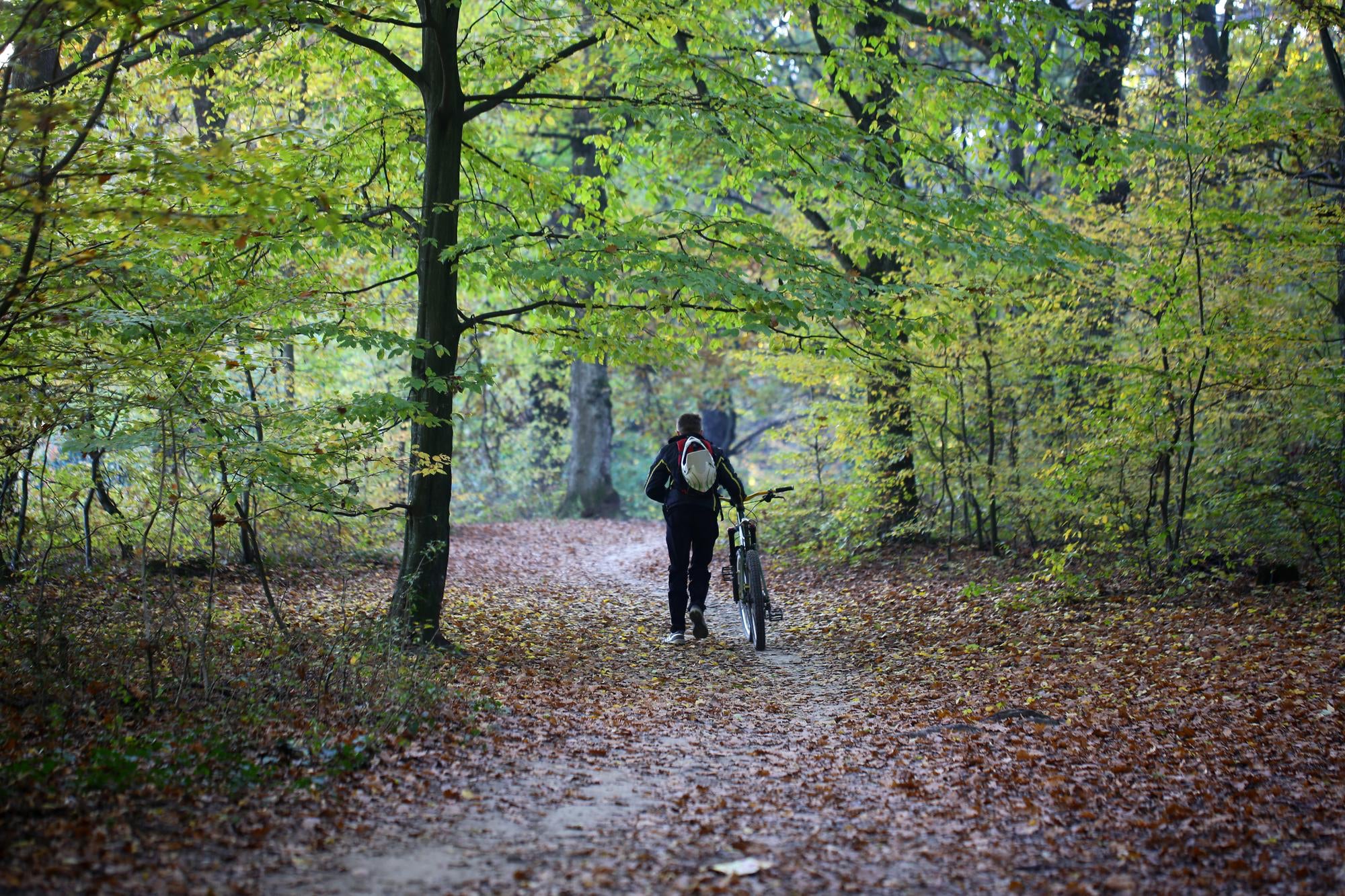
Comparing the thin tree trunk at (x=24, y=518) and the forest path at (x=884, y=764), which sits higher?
the thin tree trunk at (x=24, y=518)

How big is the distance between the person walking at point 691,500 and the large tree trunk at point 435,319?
1.81 m

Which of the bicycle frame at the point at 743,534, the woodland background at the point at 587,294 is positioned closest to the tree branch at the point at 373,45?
the woodland background at the point at 587,294

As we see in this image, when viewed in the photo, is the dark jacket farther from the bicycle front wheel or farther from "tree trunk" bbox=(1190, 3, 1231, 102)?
"tree trunk" bbox=(1190, 3, 1231, 102)

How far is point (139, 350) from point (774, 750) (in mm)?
4317

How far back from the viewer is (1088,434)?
10312 mm

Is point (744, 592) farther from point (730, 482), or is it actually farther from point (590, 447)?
point (590, 447)

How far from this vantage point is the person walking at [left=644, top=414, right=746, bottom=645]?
823cm

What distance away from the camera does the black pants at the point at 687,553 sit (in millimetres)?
8344

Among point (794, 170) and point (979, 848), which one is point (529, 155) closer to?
point (794, 170)

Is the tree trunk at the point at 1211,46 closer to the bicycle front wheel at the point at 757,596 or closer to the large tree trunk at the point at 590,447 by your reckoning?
the bicycle front wheel at the point at 757,596

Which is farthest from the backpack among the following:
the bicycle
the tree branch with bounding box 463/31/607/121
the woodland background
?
the tree branch with bounding box 463/31/607/121

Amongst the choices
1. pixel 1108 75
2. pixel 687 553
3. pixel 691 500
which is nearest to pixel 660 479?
pixel 691 500

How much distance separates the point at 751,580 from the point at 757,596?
0.15 meters

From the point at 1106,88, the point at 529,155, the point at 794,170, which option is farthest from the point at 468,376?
the point at 529,155
